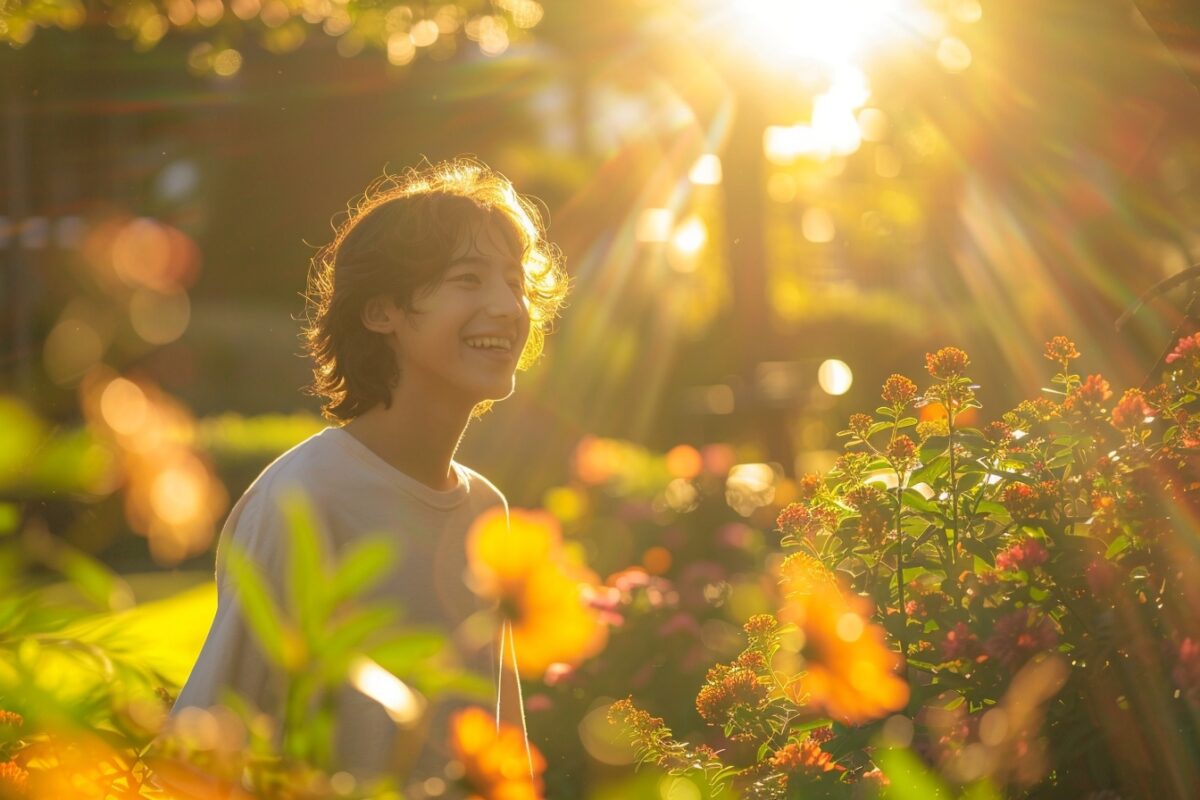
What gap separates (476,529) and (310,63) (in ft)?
49.0

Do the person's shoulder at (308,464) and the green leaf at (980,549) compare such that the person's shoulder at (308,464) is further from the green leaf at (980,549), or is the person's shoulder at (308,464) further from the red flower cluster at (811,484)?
the green leaf at (980,549)

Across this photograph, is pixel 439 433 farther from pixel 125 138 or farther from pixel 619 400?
pixel 125 138

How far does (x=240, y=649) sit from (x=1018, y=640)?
3.44 feet

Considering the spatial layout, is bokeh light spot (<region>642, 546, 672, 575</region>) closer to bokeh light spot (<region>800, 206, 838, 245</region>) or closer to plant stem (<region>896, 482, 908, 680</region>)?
plant stem (<region>896, 482, 908, 680</region>)

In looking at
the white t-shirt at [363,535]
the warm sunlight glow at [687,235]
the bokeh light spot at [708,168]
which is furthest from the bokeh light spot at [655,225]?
the white t-shirt at [363,535]

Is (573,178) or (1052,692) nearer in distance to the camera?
(1052,692)

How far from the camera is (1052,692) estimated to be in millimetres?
1759

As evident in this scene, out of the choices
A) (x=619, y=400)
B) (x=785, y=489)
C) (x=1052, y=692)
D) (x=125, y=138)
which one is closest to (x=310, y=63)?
(x=125, y=138)

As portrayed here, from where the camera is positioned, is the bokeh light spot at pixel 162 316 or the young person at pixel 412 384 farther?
the bokeh light spot at pixel 162 316

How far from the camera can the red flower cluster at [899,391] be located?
2.14m

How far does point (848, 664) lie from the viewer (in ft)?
5.98

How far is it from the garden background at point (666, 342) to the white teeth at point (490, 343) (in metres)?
0.60

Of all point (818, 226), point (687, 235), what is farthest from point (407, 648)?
point (818, 226)

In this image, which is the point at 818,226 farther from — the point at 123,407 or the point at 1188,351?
the point at 123,407
